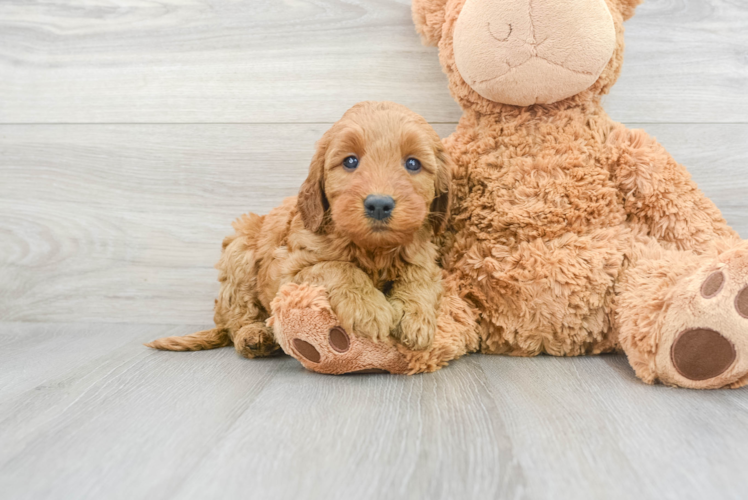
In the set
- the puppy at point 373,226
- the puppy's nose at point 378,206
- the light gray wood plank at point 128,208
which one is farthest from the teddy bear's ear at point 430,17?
the puppy's nose at point 378,206

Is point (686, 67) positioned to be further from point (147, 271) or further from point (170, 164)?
point (147, 271)

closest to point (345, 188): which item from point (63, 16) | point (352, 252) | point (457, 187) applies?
point (352, 252)

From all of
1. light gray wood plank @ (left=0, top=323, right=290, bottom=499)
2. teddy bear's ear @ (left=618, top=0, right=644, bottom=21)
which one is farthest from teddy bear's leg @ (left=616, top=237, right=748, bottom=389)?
light gray wood plank @ (left=0, top=323, right=290, bottom=499)

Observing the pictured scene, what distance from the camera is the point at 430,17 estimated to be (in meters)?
1.32

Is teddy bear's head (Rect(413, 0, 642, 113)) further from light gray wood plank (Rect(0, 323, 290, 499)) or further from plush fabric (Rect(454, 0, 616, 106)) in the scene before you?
light gray wood plank (Rect(0, 323, 290, 499))

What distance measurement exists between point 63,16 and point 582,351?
1.84 meters

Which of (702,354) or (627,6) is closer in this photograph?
(702,354)

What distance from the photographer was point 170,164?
1.67 meters

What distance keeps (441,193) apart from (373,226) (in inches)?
9.6

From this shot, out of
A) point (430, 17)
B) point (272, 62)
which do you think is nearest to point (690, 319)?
point (430, 17)

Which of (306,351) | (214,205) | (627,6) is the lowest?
(306,351)

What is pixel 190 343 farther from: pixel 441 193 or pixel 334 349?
pixel 441 193

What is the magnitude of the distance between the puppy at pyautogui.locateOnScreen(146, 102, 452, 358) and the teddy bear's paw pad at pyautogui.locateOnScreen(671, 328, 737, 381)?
1.56 ft

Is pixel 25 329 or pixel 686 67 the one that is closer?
pixel 686 67
